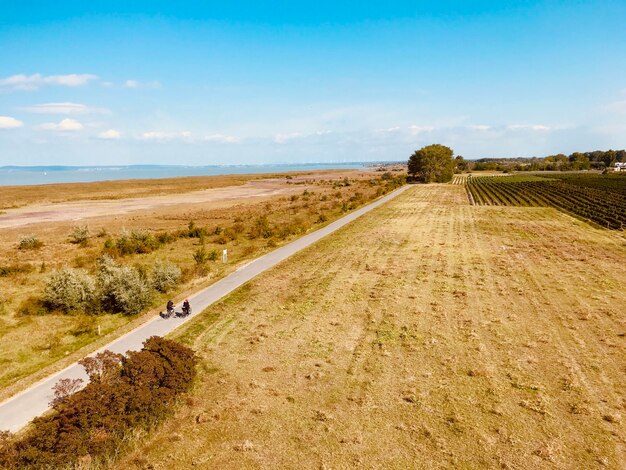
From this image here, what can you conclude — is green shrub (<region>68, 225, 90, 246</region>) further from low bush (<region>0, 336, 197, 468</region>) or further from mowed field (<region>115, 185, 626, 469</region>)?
low bush (<region>0, 336, 197, 468</region>)

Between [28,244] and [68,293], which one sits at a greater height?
[68,293]

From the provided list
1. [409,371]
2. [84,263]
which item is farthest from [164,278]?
[409,371]

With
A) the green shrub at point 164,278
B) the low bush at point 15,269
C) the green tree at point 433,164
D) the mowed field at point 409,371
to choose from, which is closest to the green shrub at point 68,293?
the green shrub at point 164,278

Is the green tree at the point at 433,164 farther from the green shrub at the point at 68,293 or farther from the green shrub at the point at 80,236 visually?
the green shrub at the point at 68,293

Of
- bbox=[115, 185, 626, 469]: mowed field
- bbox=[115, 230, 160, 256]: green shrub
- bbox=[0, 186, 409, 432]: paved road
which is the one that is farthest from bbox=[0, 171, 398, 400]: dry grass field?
bbox=[115, 185, 626, 469]: mowed field

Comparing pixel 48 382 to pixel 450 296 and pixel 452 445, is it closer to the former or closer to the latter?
pixel 452 445

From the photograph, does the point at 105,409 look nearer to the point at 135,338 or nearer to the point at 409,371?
the point at 135,338
